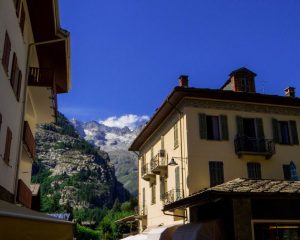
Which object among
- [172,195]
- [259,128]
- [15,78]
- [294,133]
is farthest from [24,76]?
[294,133]

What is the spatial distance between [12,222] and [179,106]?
19699 mm

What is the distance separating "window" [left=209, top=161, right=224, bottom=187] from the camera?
2227 cm

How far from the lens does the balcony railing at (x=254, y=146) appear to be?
22.8 m

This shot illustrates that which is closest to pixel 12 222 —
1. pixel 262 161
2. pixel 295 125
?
pixel 262 161

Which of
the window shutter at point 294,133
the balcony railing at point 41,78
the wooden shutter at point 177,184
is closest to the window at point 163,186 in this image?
the wooden shutter at point 177,184

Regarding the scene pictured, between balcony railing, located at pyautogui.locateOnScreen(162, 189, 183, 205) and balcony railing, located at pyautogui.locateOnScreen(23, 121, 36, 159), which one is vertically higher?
balcony railing, located at pyautogui.locateOnScreen(23, 121, 36, 159)

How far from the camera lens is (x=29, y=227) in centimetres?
492

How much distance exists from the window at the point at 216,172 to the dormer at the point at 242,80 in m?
5.32

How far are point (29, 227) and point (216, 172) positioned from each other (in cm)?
1842

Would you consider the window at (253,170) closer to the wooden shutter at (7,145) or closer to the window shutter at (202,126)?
the window shutter at (202,126)

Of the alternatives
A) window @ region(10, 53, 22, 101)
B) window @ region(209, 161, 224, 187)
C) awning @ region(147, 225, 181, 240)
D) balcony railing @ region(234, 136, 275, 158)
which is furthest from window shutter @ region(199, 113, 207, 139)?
window @ region(10, 53, 22, 101)

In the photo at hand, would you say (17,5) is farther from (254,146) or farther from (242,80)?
(242,80)

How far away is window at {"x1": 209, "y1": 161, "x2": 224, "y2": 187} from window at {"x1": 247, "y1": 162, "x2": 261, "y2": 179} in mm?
1733

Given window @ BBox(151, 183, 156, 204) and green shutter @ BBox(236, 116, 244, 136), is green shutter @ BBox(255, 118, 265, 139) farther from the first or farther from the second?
window @ BBox(151, 183, 156, 204)
